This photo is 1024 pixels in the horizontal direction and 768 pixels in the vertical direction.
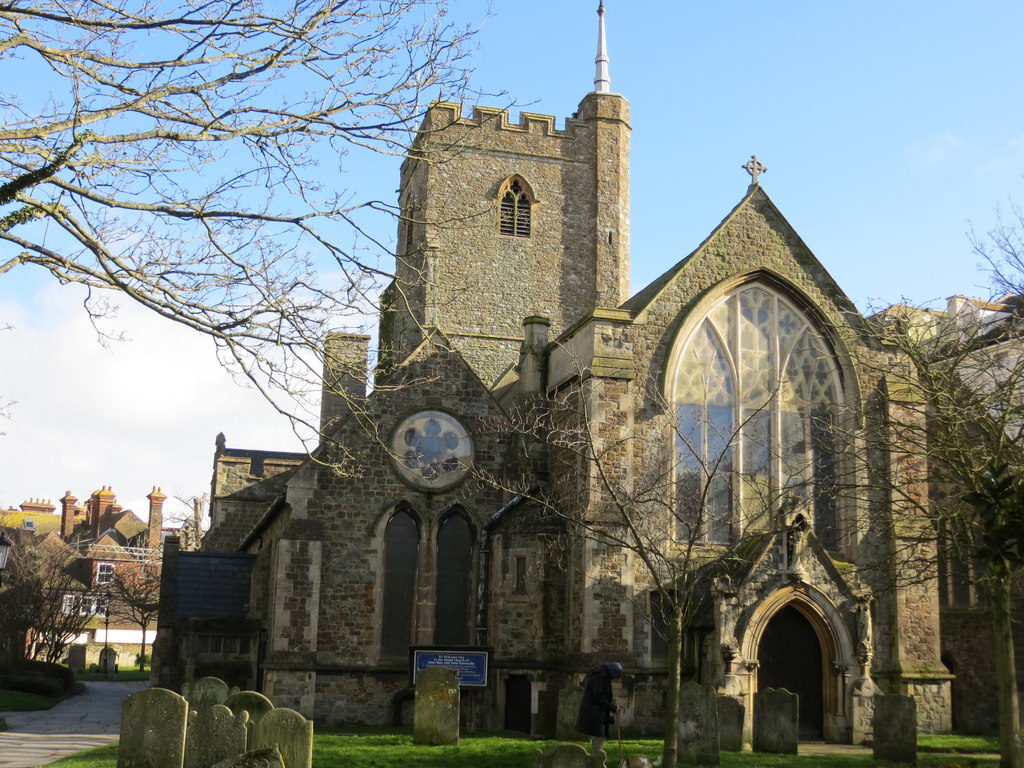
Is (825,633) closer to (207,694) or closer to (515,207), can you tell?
(207,694)

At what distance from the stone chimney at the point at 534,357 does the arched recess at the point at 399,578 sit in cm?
380

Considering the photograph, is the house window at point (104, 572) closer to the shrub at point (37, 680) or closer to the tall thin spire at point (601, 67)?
the shrub at point (37, 680)

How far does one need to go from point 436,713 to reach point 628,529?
206 inches

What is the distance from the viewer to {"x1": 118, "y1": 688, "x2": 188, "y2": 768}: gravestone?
13.9 meters

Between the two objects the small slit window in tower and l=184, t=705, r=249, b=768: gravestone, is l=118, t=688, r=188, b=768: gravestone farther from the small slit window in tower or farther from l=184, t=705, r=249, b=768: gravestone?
the small slit window in tower

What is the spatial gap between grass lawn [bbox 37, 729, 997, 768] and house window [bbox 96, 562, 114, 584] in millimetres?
55619

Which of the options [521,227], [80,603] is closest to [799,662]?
[521,227]

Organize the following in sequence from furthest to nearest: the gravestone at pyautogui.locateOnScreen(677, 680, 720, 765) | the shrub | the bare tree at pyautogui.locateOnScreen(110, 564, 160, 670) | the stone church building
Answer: the bare tree at pyautogui.locateOnScreen(110, 564, 160, 670) < the shrub < the stone church building < the gravestone at pyautogui.locateOnScreen(677, 680, 720, 765)

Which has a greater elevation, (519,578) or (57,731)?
(519,578)

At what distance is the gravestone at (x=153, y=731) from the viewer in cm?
1388

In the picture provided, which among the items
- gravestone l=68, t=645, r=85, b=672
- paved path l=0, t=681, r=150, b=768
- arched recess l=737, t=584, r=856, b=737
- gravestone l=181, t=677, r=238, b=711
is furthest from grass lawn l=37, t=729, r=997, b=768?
gravestone l=68, t=645, r=85, b=672

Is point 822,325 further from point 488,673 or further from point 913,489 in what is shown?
point 488,673

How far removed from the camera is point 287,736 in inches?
533

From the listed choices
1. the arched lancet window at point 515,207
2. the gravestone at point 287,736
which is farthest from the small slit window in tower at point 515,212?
the gravestone at point 287,736
